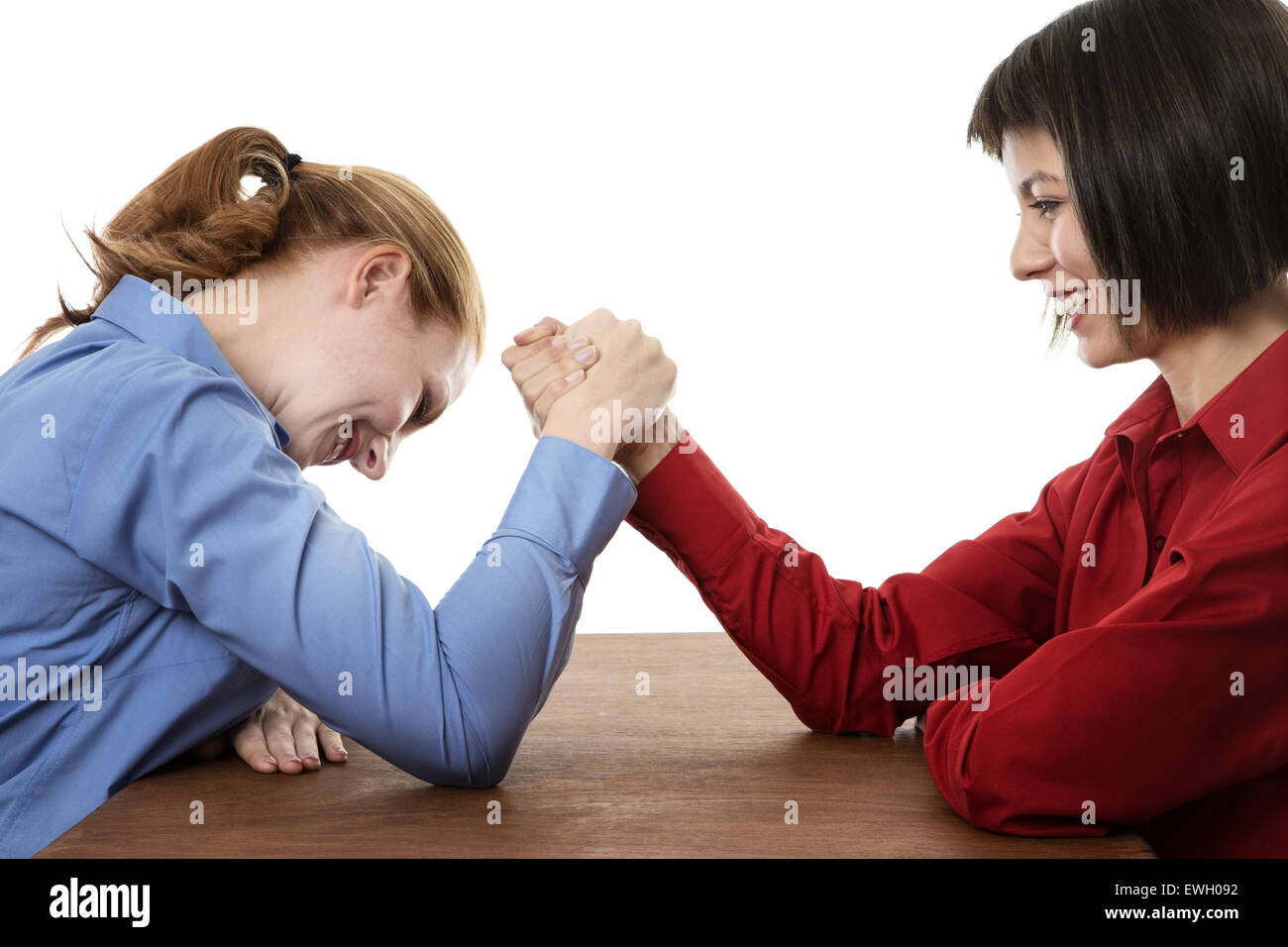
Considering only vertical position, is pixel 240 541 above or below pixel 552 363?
below

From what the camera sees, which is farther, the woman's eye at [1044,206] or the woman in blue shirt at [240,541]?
A: the woman's eye at [1044,206]

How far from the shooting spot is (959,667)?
1296 mm

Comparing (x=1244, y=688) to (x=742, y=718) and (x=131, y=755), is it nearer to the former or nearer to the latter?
(x=742, y=718)

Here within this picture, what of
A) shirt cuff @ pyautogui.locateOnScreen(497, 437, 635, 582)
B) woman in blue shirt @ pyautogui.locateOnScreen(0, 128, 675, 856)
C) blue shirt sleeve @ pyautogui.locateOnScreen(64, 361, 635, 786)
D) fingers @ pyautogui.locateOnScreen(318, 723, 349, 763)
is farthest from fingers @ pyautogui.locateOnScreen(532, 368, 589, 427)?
fingers @ pyautogui.locateOnScreen(318, 723, 349, 763)

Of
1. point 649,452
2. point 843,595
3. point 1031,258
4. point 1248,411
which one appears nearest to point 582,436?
point 649,452

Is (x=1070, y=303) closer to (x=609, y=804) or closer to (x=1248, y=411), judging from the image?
(x=1248, y=411)

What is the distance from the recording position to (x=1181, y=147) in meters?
1.12

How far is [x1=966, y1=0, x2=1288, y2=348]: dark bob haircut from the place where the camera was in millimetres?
1120

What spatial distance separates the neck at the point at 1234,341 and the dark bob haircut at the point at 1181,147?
18 mm

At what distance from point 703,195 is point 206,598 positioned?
2.62 meters

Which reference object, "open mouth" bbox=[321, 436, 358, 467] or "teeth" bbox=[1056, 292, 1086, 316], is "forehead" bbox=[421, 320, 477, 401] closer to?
"open mouth" bbox=[321, 436, 358, 467]

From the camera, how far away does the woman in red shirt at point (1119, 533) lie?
35.5 inches

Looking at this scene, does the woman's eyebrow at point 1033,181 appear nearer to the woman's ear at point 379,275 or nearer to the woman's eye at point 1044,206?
the woman's eye at point 1044,206

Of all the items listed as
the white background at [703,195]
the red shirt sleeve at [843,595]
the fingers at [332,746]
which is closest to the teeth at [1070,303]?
the red shirt sleeve at [843,595]
